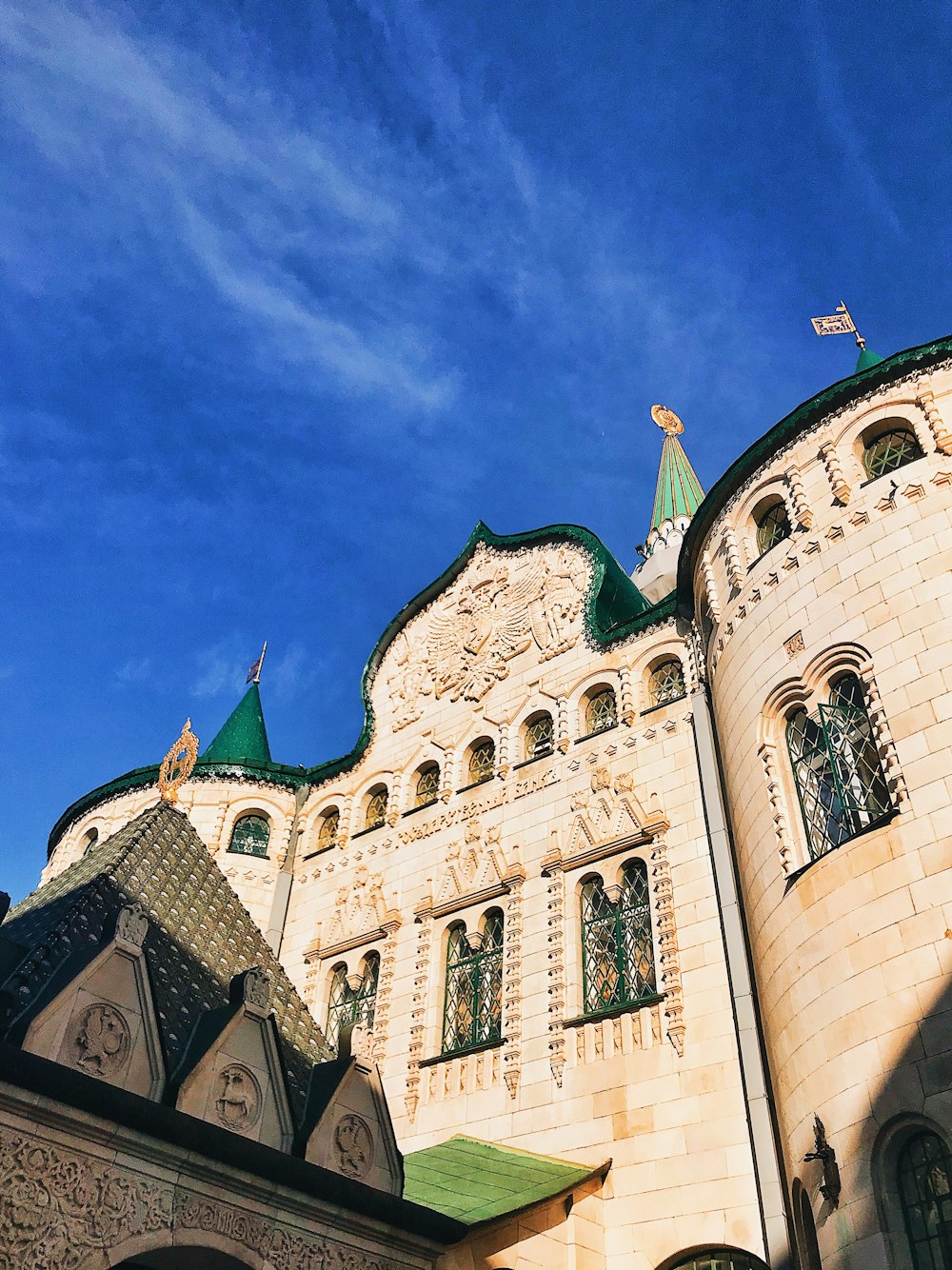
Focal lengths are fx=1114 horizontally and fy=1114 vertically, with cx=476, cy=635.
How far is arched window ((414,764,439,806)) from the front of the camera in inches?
768

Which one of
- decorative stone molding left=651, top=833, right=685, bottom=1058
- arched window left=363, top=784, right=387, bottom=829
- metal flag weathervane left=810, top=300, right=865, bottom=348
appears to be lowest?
decorative stone molding left=651, top=833, right=685, bottom=1058

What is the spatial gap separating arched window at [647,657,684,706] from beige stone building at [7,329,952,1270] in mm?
75

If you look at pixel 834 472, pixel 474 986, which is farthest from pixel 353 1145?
pixel 834 472

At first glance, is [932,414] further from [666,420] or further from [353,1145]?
[666,420]

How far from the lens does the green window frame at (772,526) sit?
15.2 metres

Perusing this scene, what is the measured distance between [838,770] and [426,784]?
901 centimetres

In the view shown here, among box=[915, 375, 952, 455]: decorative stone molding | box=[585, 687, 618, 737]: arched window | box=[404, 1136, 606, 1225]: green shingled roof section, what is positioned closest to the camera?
box=[404, 1136, 606, 1225]: green shingled roof section

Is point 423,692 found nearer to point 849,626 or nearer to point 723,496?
point 723,496

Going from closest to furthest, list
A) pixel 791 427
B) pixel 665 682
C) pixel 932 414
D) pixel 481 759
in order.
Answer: pixel 932 414, pixel 791 427, pixel 665 682, pixel 481 759

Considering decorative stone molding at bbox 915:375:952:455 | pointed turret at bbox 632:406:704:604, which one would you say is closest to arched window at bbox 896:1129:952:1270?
decorative stone molding at bbox 915:375:952:455

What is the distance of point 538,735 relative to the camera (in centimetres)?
1830

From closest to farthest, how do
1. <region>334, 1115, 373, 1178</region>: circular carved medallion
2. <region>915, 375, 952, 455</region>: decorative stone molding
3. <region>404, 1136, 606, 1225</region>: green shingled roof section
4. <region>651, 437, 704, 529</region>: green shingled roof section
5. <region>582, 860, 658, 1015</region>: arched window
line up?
<region>334, 1115, 373, 1178</region>: circular carved medallion
<region>404, 1136, 606, 1225</region>: green shingled roof section
<region>915, 375, 952, 455</region>: decorative stone molding
<region>582, 860, 658, 1015</region>: arched window
<region>651, 437, 704, 529</region>: green shingled roof section

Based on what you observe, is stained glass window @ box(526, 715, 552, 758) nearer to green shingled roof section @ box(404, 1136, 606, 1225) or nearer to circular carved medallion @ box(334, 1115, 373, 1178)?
green shingled roof section @ box(404, 1136, 606, 1225)

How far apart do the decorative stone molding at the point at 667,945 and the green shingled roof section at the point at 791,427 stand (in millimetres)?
4117
